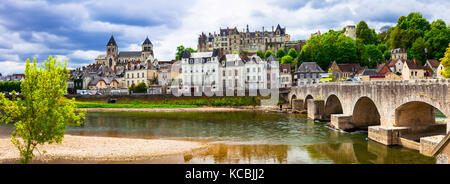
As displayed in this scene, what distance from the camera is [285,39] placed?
12225cm

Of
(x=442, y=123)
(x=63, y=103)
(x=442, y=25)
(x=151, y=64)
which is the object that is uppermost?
(x=442, y=25)

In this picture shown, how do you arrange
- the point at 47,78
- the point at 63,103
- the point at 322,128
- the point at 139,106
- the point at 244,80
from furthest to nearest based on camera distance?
the point at 244,80, the point at 139,106, the point at 322,128, the point at 63,103, the point at 47,78

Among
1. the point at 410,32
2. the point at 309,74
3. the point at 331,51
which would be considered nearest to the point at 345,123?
the point at 309,74

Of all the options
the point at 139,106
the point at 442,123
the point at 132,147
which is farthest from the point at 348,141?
the point at 139,106

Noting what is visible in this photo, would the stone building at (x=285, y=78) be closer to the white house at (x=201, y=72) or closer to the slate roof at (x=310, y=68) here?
the slate roof at (x=310, y=68)

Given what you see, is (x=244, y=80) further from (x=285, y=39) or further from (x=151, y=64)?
(x=285, y=39)

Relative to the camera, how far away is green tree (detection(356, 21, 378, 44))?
9919 cm

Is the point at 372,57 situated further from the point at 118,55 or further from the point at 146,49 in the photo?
the point at 118,55

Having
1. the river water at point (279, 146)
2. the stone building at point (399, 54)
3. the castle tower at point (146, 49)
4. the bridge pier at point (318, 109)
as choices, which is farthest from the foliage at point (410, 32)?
the castle tower at point (146, 49)

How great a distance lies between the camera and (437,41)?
261ft

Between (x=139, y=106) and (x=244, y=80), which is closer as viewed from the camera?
(x=139, y=106)

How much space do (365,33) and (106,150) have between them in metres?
96.5

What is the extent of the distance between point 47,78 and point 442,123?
22340mm

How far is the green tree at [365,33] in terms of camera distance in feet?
325
